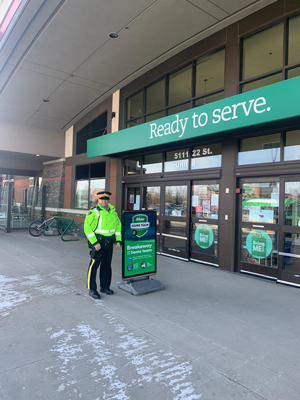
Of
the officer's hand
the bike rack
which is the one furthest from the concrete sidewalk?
the bike rack

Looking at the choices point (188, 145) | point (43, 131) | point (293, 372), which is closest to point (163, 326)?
point (293, 372)

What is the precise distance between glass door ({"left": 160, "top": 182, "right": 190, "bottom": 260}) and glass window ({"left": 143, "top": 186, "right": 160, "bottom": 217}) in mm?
361

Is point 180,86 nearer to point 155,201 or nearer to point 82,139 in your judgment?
point 155,201

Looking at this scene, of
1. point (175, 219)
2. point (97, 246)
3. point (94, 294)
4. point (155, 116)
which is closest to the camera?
point (97, 246)

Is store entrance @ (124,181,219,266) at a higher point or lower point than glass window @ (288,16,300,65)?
lower

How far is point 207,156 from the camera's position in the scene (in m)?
7.47

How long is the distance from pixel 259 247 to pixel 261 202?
94cm

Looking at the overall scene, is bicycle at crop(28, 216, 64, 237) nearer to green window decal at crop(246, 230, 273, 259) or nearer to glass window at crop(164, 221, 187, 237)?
glass window at crop(164, 221, 187, 237)

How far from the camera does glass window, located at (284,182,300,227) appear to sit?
5738mm

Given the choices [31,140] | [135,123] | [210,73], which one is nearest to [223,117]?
[210,73]

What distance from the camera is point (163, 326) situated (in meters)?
3.87

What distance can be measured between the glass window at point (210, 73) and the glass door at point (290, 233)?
9.79 feet

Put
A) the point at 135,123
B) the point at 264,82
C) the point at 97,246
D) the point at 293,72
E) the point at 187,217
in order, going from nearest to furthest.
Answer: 1. the point at 97,246
2. the point at 293,72
3. the point at 264,82
4. the point at 187,217
5. the point at 135,123

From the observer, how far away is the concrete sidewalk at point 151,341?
2637mm
